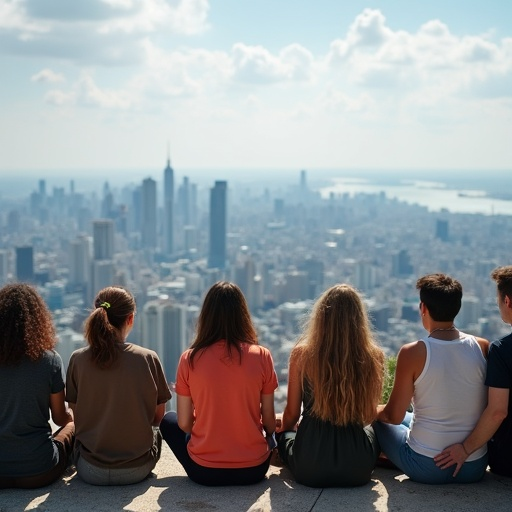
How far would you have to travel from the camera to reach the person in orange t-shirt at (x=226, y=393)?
320 centimetres

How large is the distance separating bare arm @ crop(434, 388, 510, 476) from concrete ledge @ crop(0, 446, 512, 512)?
0.18 meters

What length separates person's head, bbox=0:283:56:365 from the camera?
3143mm

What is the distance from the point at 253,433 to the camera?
Answer: 3.27 meters

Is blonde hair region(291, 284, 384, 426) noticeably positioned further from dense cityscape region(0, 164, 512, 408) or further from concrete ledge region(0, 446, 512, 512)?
dense cityscape region(0, 164, 512, 408)

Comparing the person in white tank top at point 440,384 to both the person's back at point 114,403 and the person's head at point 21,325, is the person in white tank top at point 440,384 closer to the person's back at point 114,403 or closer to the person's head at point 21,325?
the person's back at point 114,403

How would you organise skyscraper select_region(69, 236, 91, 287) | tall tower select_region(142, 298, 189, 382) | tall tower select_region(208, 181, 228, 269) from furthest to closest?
tall tower select_region(208, 181, 228, 269) → skyscraper select_region(69, 236, 91, 287) → tall tower select_region(142, 298, 189, 382)

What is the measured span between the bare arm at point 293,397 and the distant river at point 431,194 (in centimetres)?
7698

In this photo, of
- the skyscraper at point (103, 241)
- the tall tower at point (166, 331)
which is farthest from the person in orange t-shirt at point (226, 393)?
the skyscraper at point (103, 241)

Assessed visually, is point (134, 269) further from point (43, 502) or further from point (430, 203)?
point (43, 502)

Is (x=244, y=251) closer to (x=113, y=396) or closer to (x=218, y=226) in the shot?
(x=218, y=226)

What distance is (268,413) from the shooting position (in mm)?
3332

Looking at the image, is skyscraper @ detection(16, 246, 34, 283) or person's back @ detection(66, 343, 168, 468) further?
skyscraper @ detection(16, 246, 34, 283)

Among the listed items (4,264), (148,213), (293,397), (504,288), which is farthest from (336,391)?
(148,213)

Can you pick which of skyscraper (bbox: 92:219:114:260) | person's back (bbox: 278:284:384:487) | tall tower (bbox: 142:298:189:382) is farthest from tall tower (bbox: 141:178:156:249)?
person's back (bbox: 278:284:384:487)
